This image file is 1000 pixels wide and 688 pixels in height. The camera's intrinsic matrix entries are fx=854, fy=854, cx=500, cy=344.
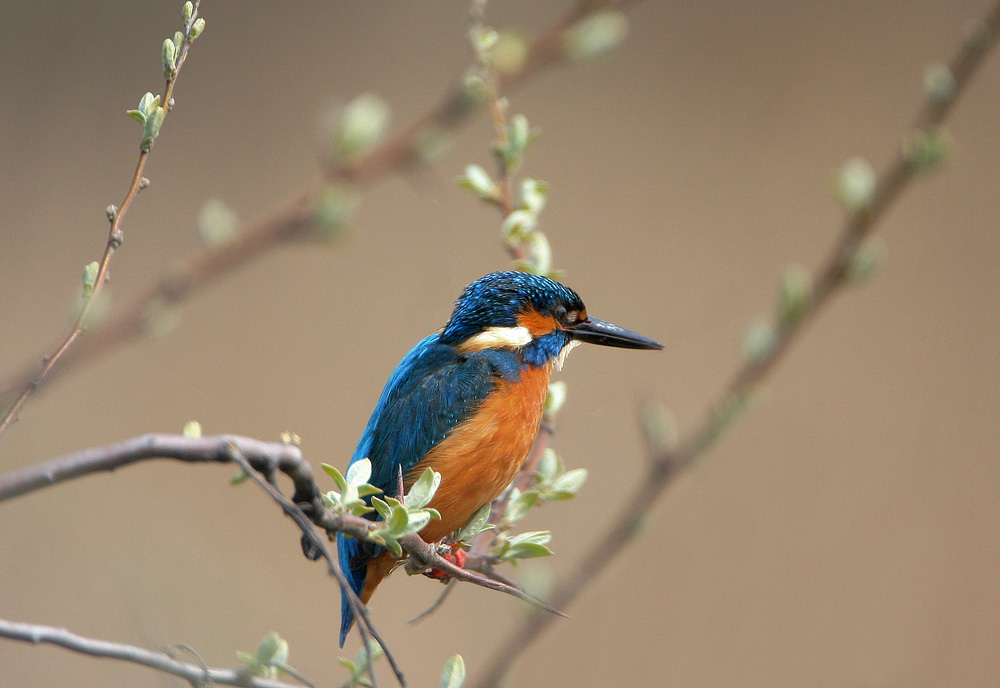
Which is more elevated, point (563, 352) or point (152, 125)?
point (563, 352)

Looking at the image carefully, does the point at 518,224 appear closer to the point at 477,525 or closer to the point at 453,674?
the point at 477,525

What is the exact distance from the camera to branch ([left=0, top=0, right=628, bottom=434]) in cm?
42

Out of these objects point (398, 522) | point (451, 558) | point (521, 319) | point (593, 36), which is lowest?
point (398, 522)

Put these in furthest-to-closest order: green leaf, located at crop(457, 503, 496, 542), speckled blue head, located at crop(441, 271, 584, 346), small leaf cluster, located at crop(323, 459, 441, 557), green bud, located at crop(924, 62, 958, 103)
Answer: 1. speckled blue head, located at crop(441, 271, 584, 346)
2. green leaf, located at crop(457, 503, 496, 542)
3. green bud, located at crop(924, 62, 958, 103)
4. small leaf cluster, located at crop(323, 459, 441, 557)

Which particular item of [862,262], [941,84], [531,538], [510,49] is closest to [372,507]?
A: [531,538]

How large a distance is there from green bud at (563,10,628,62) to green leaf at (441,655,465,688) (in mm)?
510

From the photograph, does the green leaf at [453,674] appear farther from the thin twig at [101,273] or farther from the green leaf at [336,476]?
the thin twig at [101,273]

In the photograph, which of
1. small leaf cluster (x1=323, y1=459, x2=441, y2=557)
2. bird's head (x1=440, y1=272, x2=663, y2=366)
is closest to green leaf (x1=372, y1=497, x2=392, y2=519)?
small leaf cluster (x1=323, y1=459, x2=441, y2=557)

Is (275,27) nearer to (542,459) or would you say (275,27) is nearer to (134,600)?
(542,459)

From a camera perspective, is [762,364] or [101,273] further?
[762,364]

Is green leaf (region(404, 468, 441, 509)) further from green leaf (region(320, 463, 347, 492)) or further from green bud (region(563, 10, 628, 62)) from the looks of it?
green bud (region(563, 10, 628, 62))

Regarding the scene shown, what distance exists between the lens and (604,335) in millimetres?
1333

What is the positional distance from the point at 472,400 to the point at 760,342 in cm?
45

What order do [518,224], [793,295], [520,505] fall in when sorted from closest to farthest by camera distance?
[793,295]
[520,505]
[518,224]
